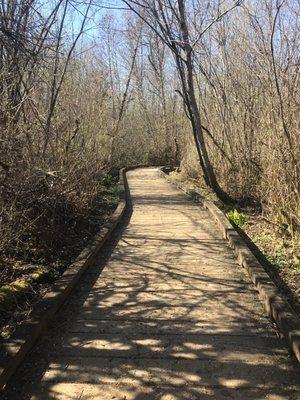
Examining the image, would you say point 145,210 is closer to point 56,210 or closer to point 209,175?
point 209,175

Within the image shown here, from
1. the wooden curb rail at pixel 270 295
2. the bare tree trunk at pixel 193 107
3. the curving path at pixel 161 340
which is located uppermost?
the bare tree trunk at pixel 193 107

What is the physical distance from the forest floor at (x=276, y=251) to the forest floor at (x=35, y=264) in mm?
2397

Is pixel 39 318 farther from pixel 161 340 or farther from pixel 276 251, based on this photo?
pixel 276 251

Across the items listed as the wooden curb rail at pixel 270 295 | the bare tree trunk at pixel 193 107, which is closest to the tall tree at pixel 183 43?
the bare tree trunk at pixel 193 107

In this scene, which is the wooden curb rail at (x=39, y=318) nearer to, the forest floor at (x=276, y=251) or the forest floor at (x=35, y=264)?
the forest floor at (x=35, y=264)

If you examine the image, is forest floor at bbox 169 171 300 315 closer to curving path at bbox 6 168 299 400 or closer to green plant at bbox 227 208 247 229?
green plant at bbox 227 208 247 229

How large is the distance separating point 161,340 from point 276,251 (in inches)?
124

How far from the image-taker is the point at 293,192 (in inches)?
262

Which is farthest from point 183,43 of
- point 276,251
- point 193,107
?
point 276,251

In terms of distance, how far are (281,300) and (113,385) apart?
1.83 meters

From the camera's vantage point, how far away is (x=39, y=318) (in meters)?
3.85

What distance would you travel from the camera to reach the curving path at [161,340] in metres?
3.05

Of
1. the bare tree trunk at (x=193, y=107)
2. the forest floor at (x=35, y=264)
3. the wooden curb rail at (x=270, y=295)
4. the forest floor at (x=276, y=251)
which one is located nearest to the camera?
the wooden curb rail at (x=270, y=295)

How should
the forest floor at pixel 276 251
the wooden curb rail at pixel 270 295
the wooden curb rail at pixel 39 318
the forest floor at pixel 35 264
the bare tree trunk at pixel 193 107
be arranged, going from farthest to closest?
the bare tree trunk at pixel 193 107 → the forest floor at pixel 276 251 → the forest floor at pixel 35 264 → the wooden curb rail at pixel 270 295 → the wooden curb rail at pixel 39 318
